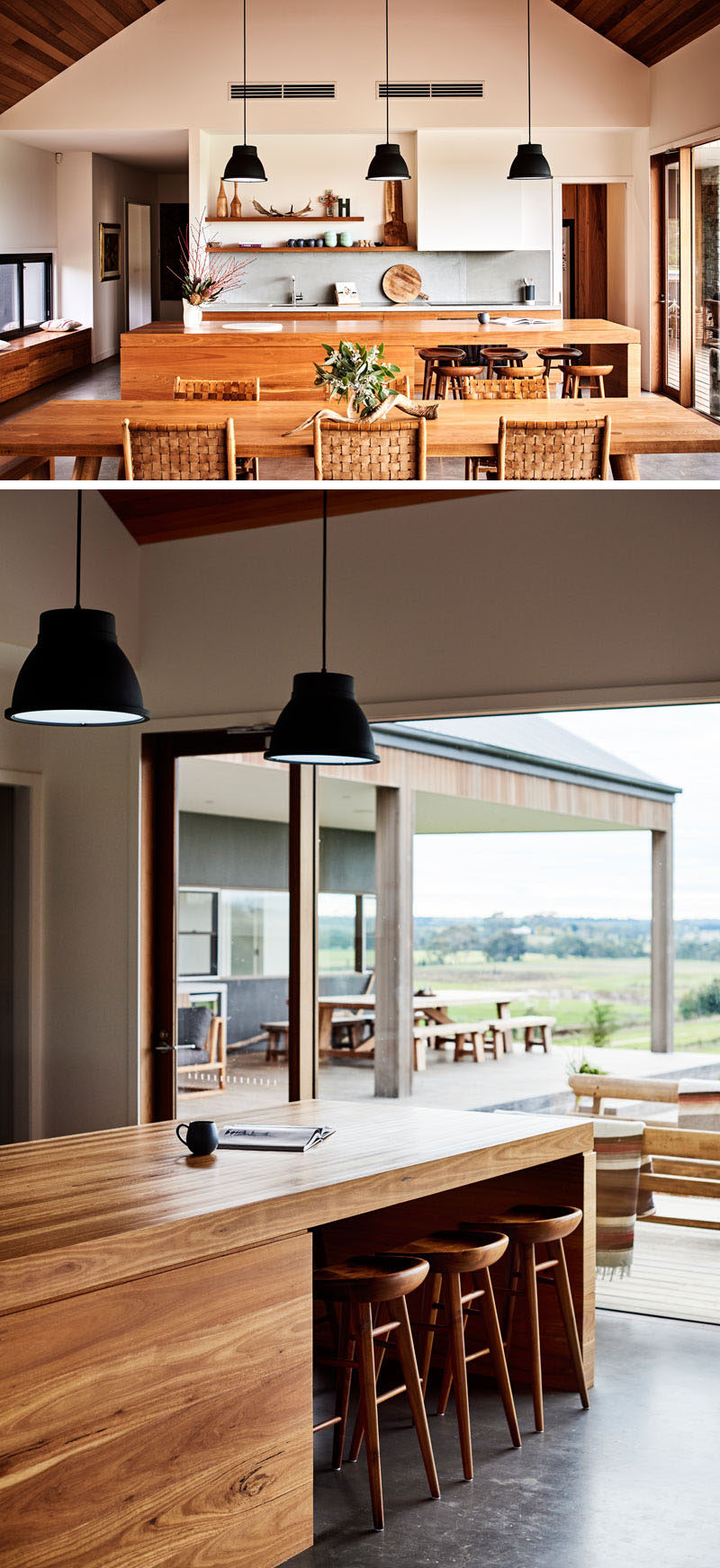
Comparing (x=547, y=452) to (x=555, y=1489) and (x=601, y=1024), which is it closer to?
(x=601, y=1024)

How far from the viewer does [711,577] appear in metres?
4.87

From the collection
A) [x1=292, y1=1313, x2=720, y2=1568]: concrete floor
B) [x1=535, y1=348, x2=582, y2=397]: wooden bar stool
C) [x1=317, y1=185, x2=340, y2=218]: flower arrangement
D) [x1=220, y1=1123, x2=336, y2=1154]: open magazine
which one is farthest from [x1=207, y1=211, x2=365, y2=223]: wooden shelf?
[x1=292, y1=1313, x2=720, y2=1568]: concrete floor

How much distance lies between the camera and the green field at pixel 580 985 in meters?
5.14

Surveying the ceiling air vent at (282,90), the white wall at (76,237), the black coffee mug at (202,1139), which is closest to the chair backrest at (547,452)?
the ceiling air vent at (282,90)

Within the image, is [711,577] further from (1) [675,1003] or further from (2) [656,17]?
(2) [656,17]

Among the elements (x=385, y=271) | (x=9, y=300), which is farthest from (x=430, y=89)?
(x=9, y=300)

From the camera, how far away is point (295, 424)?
422cm

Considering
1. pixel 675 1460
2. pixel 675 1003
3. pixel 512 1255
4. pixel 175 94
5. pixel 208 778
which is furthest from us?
pixel 208 778

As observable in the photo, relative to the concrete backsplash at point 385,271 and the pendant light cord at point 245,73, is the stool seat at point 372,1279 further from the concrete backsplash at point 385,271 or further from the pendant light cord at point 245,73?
the pendant light cord at point 245,73

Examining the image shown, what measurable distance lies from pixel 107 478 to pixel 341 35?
78.5 inches

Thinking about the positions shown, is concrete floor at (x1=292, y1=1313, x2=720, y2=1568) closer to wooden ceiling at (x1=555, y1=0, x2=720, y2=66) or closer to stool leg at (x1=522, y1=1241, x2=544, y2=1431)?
stool leg at (x1=522, y1=1241, x2=544, y2=1431)

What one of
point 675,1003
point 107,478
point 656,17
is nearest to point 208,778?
point 107,478

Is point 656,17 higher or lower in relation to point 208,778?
higher

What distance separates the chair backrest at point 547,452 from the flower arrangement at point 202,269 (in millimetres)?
1317
